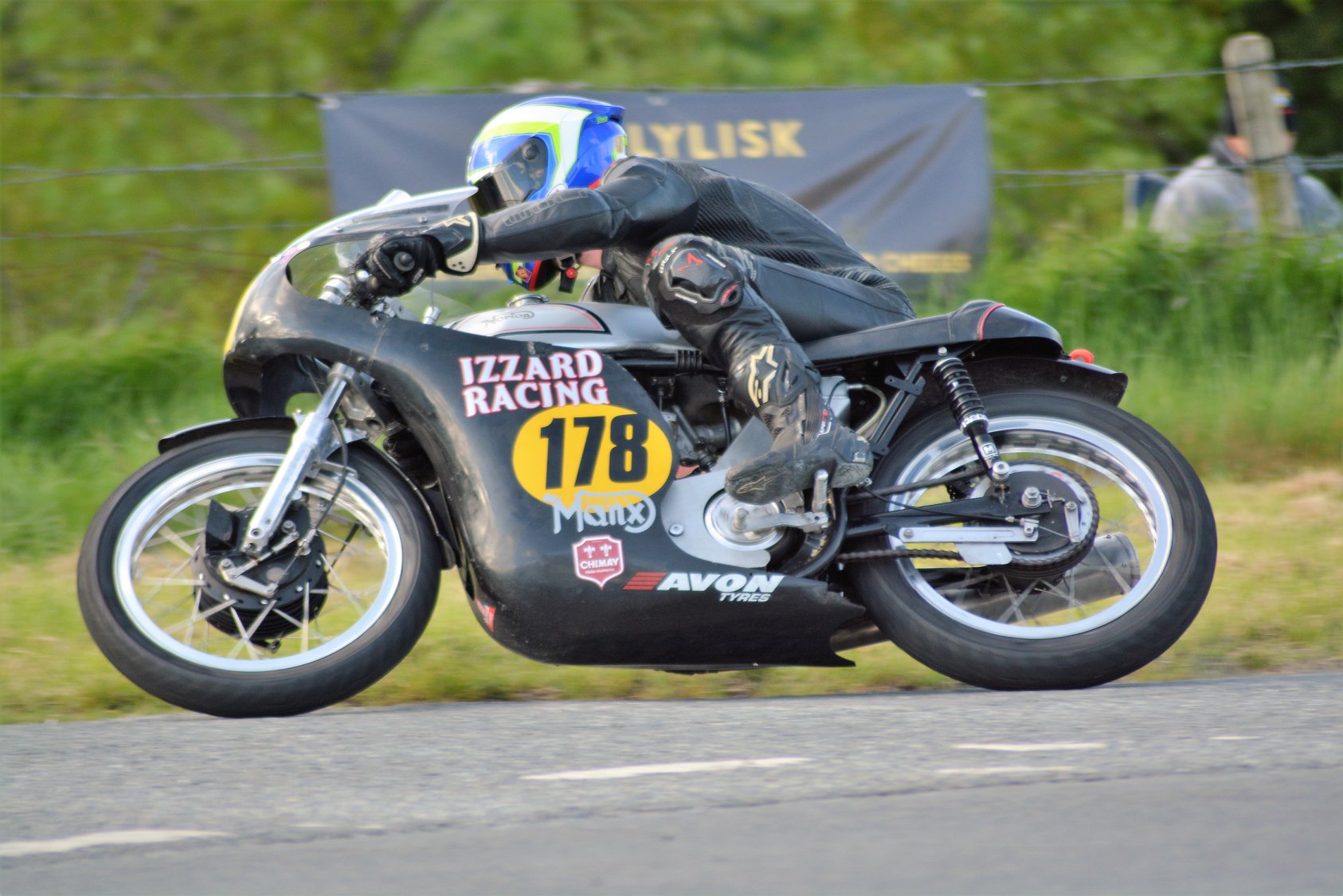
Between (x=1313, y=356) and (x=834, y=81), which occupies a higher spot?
(x=834, y=81)

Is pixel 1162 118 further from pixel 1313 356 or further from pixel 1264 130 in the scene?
pixel 1313 356

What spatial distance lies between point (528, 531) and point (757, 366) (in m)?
0.68

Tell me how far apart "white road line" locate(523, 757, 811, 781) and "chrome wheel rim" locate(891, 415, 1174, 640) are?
0.94 meters

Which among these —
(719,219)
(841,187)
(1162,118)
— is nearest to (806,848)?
(719,219)

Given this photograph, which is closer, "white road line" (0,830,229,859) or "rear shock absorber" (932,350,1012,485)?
"white road line" (0,830,229,859)

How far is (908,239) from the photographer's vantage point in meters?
8.59

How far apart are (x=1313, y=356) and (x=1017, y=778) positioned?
5.58 m

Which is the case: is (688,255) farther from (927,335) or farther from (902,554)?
(902,554)

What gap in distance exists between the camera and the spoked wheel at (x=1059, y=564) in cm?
418

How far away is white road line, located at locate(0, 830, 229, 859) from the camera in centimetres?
301

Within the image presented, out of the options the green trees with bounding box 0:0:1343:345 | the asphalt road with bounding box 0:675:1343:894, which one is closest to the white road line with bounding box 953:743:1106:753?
the asphalt road with bounding box 0:675:1343:894

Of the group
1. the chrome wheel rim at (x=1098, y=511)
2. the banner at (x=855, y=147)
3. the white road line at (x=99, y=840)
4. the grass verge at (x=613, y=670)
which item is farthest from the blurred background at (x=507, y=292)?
the white road line at (x=99, y=840)

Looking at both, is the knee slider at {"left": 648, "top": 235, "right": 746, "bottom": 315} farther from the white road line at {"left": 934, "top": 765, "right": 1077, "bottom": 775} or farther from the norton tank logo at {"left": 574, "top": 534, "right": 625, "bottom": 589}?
the white road line at {"left": 934, "top": 765, "right": 1077, "bottom": 775}

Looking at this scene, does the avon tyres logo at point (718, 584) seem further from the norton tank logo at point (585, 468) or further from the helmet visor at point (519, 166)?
the helmet visor at point (519, 166)
